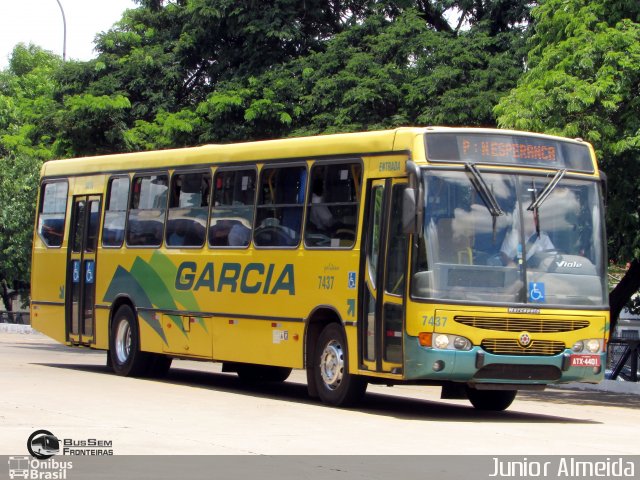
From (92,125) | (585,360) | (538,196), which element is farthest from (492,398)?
(92,125)

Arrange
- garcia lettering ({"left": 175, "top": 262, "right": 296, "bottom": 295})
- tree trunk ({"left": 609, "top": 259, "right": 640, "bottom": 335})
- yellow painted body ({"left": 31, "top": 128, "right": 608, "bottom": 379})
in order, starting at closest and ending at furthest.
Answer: yellow painted body ({"left": 31, "top": 128, "right": 608, "bottom": 379})
garcia lettering ({"left": 175, "top": 262, "right": 296, "bottom": 295})
tree trunk ({"left": 609, "top": 259, "right": 640, "bottom": 335})

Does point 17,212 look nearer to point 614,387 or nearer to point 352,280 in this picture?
point 614,387

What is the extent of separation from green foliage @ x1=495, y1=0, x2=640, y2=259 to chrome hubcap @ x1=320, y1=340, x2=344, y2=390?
6.47 metres

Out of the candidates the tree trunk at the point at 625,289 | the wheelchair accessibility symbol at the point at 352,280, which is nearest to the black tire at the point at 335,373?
the wheelchair accessibility symbol at the point at 352,280

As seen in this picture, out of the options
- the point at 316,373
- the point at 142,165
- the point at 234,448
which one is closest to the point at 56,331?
the point at 142,165

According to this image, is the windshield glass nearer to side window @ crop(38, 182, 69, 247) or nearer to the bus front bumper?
the bus front bumper

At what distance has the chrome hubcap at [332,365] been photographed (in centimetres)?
1569

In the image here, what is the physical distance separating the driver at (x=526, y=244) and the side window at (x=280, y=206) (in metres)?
3.01

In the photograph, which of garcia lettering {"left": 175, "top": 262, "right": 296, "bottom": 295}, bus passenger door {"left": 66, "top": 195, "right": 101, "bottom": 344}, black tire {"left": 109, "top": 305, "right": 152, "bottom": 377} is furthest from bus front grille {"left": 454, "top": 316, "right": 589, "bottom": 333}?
bus passenger door {"left": 66, "top": 195, "right": 101, "bottom": 344}

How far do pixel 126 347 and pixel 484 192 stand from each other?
308 inches

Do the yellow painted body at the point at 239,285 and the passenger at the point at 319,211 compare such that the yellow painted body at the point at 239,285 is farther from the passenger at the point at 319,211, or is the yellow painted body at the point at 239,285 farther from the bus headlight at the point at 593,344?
the passenger at the point at 319,211

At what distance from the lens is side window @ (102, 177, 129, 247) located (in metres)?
20.7

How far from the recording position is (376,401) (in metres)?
17.6

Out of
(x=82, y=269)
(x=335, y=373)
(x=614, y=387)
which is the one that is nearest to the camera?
(x=335, y=373)
